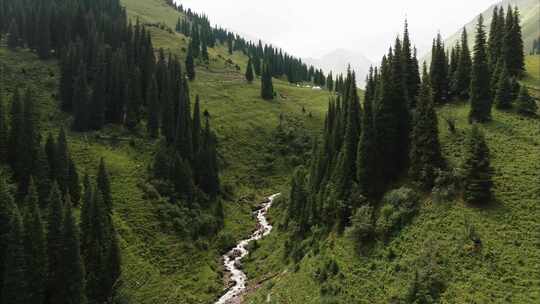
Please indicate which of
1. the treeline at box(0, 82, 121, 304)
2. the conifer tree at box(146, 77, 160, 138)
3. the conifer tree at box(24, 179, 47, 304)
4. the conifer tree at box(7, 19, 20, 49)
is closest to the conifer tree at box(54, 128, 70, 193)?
the treeline at box(0, 82, 121, 304)

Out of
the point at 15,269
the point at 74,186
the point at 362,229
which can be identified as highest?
the point at 362,229

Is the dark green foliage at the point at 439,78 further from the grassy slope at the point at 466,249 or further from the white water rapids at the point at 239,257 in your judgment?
the white water rapids at the point at 239,257

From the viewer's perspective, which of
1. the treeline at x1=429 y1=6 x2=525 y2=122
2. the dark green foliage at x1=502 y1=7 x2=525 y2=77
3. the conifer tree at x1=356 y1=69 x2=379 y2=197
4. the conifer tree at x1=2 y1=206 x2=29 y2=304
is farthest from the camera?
the dark green foliage at x1=502 y1=7 x2=525 y2=77

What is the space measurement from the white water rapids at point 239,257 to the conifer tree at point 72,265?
2280cm

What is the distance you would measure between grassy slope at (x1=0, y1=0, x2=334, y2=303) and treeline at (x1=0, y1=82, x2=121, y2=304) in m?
6.37

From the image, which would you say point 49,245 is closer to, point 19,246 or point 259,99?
point 19,246

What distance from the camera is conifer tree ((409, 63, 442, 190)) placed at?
59.3 metres

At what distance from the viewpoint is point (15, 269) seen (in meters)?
54.8

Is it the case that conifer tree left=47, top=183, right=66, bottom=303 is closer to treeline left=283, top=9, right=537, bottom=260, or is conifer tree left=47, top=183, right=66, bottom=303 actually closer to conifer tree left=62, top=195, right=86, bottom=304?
conifer tree left=62, top=195, right=86, bottom=304

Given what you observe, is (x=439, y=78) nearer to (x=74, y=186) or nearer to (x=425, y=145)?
(x=425, y=145)

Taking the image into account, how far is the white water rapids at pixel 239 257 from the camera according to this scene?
73.9m

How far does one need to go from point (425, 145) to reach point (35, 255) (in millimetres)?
54833

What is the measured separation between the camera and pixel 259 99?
176m

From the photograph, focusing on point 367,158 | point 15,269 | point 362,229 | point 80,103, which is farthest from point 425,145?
point 80,103
